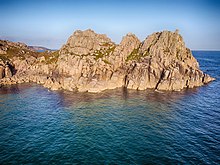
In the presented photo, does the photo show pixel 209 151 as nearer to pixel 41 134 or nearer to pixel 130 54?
pixel 41 134

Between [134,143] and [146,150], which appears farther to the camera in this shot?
[134,143]

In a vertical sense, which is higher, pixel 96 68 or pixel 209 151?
pixel 96 68

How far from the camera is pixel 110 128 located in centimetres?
5569

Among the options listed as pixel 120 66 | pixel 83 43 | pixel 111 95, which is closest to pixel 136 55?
pixel 120 66

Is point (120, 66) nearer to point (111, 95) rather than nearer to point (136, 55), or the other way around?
point (136, 55)

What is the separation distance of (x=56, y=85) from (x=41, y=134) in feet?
176

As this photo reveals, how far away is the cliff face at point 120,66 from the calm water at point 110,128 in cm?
1342

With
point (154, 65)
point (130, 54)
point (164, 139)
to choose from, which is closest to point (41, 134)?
point (164, 139)

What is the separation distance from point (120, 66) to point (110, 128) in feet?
214

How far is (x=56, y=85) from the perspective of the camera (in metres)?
103

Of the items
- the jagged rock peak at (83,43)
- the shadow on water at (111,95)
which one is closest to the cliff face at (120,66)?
the jagged rock peak at (83,43)

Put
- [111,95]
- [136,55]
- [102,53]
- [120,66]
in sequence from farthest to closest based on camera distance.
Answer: [102,53]
[136,55]
[120,66]
[111,95]

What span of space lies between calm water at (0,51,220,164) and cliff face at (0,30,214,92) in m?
13.4

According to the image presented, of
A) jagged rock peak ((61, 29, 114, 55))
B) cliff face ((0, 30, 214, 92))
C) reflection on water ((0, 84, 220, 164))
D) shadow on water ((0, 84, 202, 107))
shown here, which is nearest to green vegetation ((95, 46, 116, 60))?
cliff face ((0, 30, 214, 92))
